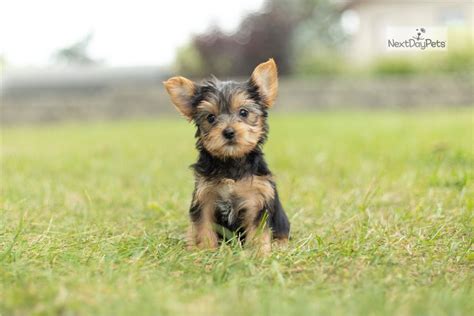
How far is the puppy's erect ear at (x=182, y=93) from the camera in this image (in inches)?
164

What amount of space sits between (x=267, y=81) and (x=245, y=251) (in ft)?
4.30

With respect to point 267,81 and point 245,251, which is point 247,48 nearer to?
point 267,81

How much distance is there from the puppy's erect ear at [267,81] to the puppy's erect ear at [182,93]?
0.47 metres

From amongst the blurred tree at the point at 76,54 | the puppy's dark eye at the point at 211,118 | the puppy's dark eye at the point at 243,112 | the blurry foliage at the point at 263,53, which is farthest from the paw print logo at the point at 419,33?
the blurred tree at the point at 76,54

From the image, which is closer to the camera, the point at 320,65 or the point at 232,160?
the point at 232,160

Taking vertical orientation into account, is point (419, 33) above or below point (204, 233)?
above

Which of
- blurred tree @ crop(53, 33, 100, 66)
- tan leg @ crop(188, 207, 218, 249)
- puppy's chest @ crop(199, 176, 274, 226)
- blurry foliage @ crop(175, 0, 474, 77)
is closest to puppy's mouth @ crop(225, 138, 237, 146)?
puppy's chest @ crop(199, 176, 274, 226)

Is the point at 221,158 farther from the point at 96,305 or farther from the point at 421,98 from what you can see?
the point at 421,98

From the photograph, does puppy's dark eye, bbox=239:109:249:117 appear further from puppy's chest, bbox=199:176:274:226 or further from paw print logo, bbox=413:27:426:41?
paw print logo, bbox=413:27:426:41

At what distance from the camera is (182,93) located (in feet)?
13.8

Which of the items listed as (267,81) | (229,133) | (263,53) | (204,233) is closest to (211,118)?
(229,133)

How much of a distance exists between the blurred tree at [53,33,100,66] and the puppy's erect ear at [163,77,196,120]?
149 ft

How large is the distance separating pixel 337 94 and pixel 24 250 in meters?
16.7

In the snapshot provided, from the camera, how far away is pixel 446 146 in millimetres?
7852
